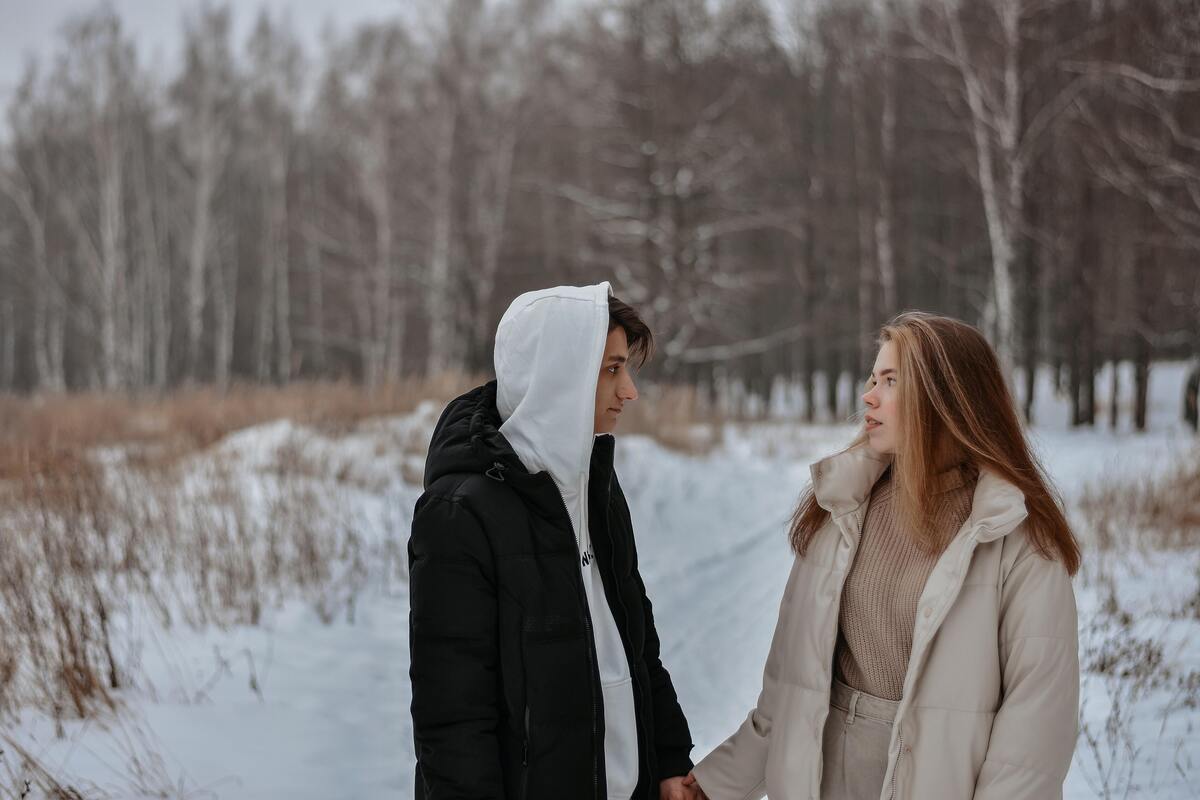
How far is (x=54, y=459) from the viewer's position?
4469mm

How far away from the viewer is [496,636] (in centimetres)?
179

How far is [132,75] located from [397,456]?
66.8ft

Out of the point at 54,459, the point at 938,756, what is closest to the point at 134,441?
the point at 54,459

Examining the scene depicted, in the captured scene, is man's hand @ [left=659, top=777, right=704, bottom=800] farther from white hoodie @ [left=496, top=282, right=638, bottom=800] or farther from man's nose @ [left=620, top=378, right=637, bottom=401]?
man's nose @ [left=620, top=378, right=637, bottom=401]

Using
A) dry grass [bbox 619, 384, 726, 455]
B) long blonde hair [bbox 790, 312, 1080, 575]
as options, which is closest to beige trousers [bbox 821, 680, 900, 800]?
long blonde hair [bbox 790, 312, 1080, 575]

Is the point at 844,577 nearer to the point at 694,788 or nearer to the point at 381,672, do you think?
the point at 694,788

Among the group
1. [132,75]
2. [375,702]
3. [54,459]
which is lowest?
[375,702]

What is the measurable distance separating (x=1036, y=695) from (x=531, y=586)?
3.05 feet

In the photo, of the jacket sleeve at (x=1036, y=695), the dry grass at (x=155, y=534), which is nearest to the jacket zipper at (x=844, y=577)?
the jacket sleeve at (x=1036, y=695)

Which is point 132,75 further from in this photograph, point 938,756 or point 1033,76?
point 938,756

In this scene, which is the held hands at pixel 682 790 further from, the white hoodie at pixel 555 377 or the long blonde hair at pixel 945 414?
the long blonde hair at pixel 945 414

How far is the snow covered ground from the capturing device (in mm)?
3223

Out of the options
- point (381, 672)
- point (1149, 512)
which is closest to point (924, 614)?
point (381, 672)

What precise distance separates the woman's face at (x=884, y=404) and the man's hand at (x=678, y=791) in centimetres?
90
